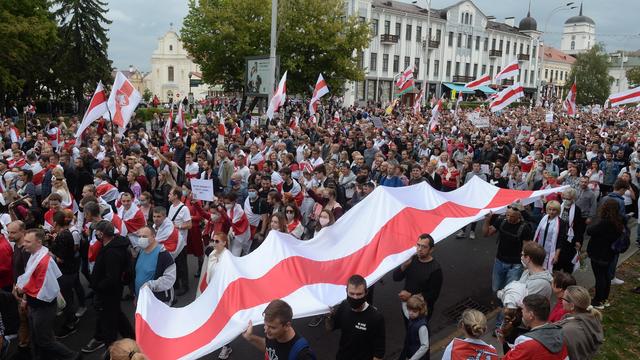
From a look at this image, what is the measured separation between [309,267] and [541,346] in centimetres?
265

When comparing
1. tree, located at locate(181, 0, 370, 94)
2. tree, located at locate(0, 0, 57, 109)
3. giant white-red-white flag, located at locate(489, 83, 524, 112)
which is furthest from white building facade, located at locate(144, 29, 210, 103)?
giant white-red-white flag, located at locate(489, 83, 524, 112)

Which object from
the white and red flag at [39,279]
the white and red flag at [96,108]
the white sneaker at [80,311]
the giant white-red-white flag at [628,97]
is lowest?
the white sneaker at [80,311]

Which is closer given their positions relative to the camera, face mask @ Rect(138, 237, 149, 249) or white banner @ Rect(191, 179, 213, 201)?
face mask @ Rect(138, 237, 149, 249)

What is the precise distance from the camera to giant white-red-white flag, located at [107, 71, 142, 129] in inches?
428

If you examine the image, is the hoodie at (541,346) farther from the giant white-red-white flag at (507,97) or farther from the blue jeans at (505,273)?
the giant white-red-white flag at (507,97)

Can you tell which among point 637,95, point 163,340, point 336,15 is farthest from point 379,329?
point 336,15

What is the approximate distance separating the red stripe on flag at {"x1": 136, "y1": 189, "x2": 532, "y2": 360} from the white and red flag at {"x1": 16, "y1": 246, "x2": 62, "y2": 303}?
156 cm

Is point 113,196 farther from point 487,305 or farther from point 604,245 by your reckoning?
point 604,245

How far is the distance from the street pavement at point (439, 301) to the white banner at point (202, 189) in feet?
4.72

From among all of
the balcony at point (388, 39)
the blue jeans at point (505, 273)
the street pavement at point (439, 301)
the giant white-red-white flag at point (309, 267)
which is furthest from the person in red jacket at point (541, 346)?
the balcony at point (388, 39)

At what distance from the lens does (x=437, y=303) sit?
24.1 feet

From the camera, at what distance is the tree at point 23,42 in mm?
27125

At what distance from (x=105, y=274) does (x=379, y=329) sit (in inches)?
125

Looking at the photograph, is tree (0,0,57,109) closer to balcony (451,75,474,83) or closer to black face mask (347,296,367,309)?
black face mask (347,296,367,309)
